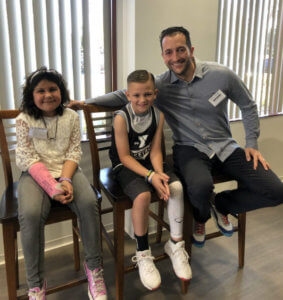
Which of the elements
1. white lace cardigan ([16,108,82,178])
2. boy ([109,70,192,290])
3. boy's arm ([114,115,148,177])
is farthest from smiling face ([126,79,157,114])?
white lace cardigan ([16,108,82,178])

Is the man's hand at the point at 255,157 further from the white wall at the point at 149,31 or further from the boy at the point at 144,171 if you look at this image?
the white wall at the point at 149,31

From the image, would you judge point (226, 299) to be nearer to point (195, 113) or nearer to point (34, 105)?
point (195, 113)

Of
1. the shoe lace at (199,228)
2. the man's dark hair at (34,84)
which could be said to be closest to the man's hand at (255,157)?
the shoe lace at (199,228)

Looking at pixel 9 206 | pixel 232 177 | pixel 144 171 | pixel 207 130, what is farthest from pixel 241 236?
pixel 9 206

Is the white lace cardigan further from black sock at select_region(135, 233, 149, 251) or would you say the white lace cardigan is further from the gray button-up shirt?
black sock at select_region(135, 233, 149, 251)

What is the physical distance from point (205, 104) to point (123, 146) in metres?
0.53

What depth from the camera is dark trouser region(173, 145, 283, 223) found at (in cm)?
153

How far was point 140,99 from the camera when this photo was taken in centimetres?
149

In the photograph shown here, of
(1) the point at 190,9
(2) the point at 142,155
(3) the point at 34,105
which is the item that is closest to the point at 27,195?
(3) the point at 34,105

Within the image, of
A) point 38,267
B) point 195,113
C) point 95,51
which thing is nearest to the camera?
point 38,267

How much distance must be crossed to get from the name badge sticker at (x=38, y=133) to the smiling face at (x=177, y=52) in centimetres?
74

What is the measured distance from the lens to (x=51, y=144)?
4.81 feet

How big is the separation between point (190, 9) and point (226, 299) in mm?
1811

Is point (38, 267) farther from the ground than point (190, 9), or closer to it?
closer to it
